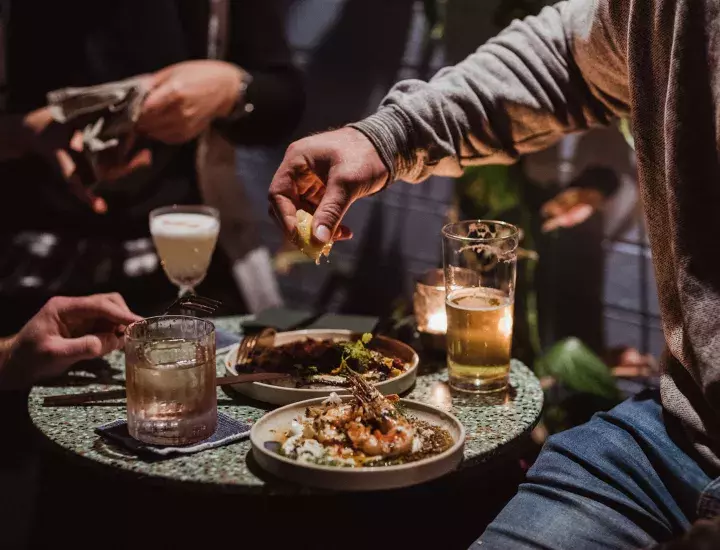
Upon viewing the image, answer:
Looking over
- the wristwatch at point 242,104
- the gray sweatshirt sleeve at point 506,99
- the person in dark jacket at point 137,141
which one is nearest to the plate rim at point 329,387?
the gray sweatshirt sleeve at point 506,99

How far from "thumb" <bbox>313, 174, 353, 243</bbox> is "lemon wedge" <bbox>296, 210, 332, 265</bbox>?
0.06ft

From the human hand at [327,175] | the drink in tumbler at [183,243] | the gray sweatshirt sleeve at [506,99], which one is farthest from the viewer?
the drink in tumbler at [183,243]

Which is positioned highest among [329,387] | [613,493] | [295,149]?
[295,149]

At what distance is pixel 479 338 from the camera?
1.47 metres

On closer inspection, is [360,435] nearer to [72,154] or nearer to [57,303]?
[57,303]

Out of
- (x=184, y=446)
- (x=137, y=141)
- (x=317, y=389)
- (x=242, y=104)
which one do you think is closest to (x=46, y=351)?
(x=184, y=446)

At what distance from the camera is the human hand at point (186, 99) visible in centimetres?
233

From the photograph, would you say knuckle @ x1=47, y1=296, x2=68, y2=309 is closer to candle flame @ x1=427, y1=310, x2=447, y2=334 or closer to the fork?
the fork

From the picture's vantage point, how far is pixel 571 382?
261 centimetres

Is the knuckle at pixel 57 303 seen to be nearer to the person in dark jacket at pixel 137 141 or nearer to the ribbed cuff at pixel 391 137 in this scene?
the ribbed cuff at pixel 391 137

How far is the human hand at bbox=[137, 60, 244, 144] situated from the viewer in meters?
2.33

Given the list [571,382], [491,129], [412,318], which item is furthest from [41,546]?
[571,382]

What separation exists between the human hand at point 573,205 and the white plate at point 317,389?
1.26 m

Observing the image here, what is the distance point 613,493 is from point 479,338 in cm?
33
